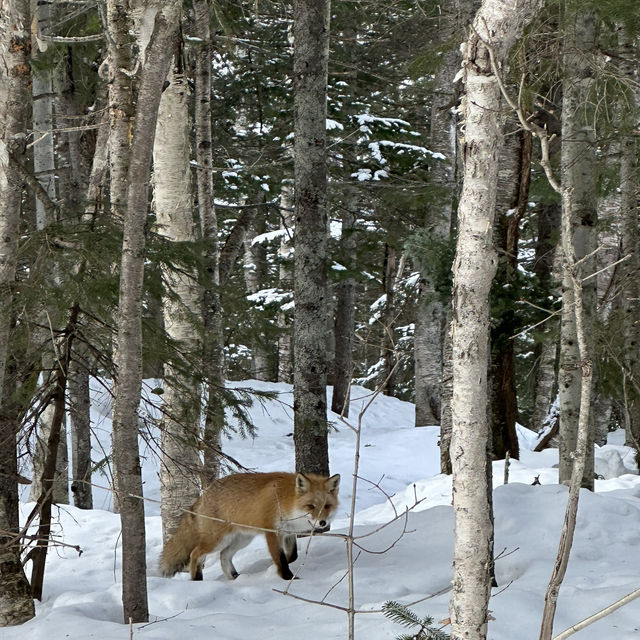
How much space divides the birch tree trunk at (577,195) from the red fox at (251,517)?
9.32ft

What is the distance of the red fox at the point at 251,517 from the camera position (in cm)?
618

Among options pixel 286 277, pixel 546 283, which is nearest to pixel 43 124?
pixel 546 283

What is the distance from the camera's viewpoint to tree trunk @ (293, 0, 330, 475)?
7496mm

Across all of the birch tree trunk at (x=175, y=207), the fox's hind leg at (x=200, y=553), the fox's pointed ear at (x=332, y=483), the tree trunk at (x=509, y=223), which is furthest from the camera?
the birch tree trunk at (x=175, y=207)

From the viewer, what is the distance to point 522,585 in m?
5.12

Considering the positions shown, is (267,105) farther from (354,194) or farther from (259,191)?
(354,194)

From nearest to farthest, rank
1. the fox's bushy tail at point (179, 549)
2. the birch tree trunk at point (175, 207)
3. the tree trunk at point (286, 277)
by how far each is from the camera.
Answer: the fox's bushy tail at point (179, 549) < the birch tree trunk at point (175, 207) < the tree trunk at point (286, 277)

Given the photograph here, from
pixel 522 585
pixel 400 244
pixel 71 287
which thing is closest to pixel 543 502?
pixel 522 585

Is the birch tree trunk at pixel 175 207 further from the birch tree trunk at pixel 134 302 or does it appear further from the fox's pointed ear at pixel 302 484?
the birch tree trunk at pixel 134 302

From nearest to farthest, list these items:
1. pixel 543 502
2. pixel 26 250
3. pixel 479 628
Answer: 1. pixel 479 628
2. pixel 26 250
3. pixel 543 502

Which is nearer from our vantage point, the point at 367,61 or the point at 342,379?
the point at 367,61

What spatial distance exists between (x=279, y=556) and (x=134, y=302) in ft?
9.33

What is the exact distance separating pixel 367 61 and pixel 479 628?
668 inches

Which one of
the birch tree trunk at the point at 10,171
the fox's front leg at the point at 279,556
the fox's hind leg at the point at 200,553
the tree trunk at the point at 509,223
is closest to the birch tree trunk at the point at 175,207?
the fox's hind leg at the point at 200,553
